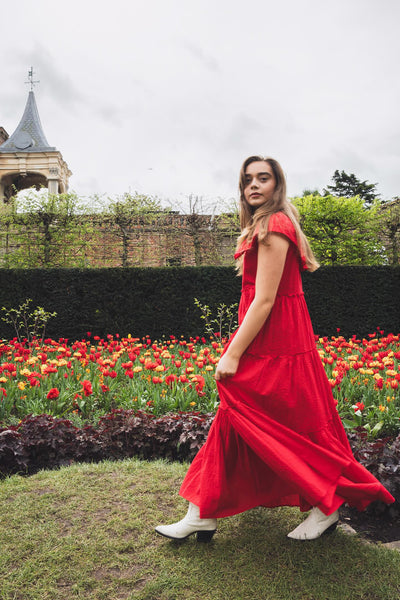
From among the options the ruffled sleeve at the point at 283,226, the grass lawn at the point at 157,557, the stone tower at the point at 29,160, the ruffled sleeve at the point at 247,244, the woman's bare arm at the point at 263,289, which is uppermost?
the stone tower at the point at 29,160

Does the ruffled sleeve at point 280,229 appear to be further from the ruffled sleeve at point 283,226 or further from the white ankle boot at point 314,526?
the white ankle boot at point 314,526

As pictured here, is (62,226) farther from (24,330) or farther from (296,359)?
(296,359)

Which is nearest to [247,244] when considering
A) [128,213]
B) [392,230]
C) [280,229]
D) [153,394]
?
[280,229]

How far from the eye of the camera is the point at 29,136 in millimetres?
32312

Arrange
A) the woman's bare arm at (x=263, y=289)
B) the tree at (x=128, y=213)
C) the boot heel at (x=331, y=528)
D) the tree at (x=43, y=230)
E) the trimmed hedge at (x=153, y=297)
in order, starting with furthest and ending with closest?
the tree at (x=128, y=213), the tree at (x=43, y=230), the trimmed hedge at (x=153, y=297), the boot heel at (x=331, y=528), the woman's bare arm at (x=263, y=289)

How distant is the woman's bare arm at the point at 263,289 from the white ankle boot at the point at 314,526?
2.71 feet

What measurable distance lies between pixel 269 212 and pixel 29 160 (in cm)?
3253

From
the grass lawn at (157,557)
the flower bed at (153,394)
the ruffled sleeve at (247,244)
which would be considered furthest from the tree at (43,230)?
Answer: the ruffled sleeve at (247,244)

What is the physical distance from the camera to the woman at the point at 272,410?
1903 millimetres

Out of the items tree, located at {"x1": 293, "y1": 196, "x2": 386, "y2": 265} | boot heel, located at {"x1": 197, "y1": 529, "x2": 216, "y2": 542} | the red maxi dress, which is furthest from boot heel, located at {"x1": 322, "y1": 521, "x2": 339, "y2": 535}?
tree, located at {"x1": 293, "y1": 196, "x2": 386, "y2": 265}

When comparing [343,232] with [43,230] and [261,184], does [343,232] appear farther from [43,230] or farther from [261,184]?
[261,184]

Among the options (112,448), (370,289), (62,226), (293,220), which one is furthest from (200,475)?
(62,226)

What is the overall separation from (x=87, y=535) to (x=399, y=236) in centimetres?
1123

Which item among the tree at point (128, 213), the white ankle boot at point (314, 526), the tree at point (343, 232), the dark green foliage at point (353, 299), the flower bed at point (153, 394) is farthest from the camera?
the tree at point (343, 232)
